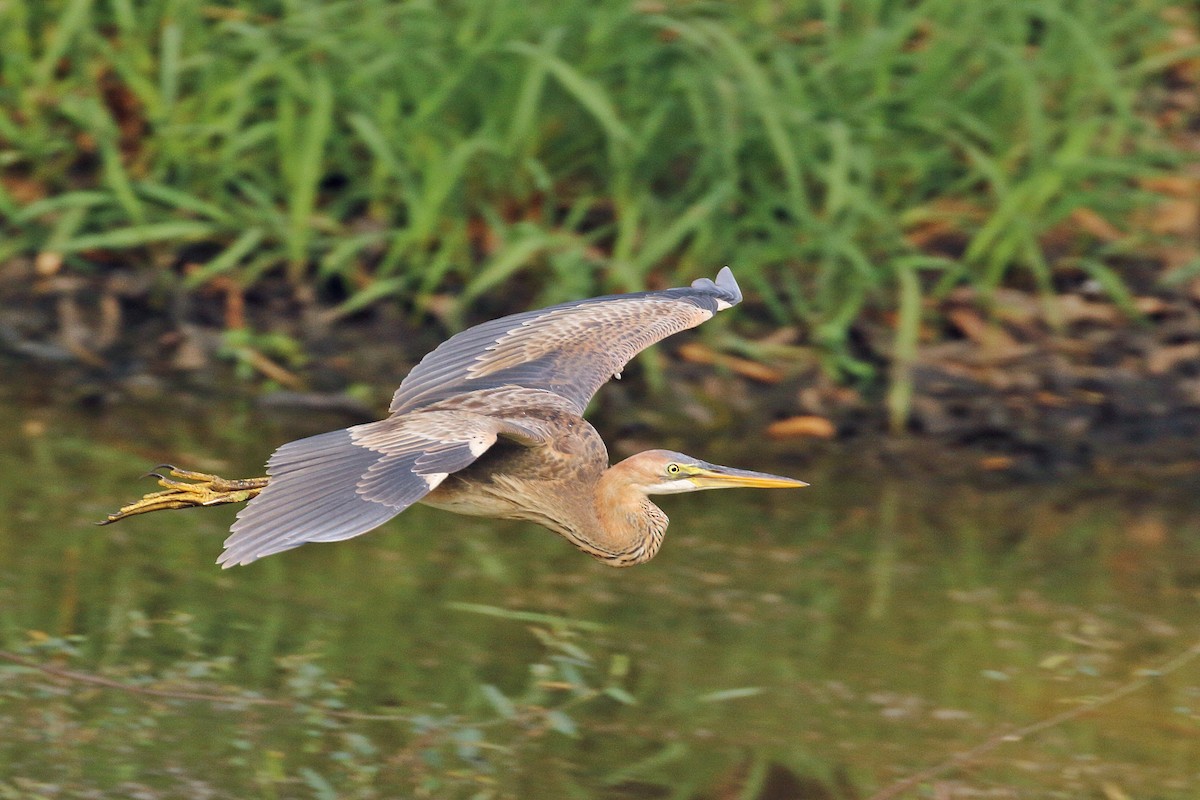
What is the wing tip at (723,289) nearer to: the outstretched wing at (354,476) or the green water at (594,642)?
the green water at (594,642)

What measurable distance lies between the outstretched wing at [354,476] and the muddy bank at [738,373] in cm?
254

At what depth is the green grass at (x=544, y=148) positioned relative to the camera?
6770mm

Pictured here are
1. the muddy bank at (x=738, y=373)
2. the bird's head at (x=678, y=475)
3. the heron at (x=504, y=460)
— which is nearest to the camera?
the heron at (x=504, y=460)

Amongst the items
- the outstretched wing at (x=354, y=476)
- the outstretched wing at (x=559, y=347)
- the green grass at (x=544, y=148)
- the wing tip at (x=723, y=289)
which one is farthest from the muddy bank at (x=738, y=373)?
the outstretched wing at (x=354, y=476)

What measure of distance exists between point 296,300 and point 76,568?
1.89 m

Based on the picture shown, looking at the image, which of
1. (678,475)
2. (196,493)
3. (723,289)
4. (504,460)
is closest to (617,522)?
(678,475)

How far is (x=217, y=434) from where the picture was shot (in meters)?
6.17

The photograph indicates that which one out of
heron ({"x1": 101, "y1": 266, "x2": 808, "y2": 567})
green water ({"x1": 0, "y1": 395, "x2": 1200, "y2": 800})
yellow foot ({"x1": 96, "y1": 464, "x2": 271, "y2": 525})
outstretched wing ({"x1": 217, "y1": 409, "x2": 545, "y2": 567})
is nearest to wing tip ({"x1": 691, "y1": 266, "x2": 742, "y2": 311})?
heron ({"x1": 101, "y1": 266, "x2": 808, "y2": 567})

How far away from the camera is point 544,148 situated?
7047 millimetres

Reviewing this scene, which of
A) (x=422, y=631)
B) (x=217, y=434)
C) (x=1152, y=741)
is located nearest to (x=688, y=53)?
(x=217, y=434)

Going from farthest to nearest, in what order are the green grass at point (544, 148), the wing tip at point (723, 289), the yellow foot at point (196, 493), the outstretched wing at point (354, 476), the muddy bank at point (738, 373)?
the green grass at point (544, 148) < the muddy bank at point (738, 373) < the wing tip at point (723, 289) < the yellow foot at point (196, 493) < the outstretched wing at point (354, 476)

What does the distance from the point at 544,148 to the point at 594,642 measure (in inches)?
99.8

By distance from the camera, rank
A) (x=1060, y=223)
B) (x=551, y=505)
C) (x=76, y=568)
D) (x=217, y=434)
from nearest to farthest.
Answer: (x=551, y=505)
(x=76, y=568)
(x=217, y=434)
(x=1060, y=223)

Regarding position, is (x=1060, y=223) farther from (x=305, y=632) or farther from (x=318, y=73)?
(x=305, y=632)
